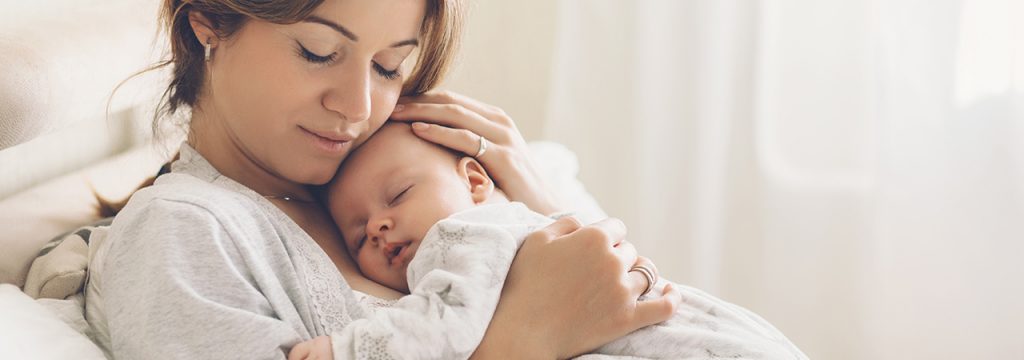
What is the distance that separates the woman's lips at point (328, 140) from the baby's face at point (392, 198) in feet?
0.15

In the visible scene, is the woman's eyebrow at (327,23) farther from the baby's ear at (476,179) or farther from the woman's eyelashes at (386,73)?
the baby's ear at (476,179)

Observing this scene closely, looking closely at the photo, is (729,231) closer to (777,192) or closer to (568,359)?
(777,192)

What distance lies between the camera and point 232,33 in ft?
4.63

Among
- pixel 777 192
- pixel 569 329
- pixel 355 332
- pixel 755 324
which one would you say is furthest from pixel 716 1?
pixel 355 332

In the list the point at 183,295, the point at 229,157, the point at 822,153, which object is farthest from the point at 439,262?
Result: the point at 822,153

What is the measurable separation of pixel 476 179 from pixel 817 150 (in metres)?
1.52

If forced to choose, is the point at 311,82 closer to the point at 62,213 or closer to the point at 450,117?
the point at 450,117

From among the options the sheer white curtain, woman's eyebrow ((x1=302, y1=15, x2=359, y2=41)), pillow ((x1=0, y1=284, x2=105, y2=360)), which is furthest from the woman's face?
the sheer white curtain

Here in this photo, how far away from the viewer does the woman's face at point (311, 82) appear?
137 centimetres

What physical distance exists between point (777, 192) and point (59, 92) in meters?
1.97

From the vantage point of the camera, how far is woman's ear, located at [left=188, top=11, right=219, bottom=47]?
4.67 feet

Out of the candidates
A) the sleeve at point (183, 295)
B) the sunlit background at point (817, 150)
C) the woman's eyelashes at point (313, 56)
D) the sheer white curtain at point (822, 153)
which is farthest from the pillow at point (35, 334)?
the sheer white curtain at point (822, 153)

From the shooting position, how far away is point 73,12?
1687mm

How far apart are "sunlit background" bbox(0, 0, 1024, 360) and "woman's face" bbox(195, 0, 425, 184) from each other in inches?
41.6
